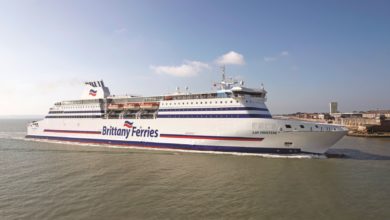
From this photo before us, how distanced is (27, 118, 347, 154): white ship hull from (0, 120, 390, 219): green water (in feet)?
4.40

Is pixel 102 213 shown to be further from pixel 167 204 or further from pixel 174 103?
pixel 174 103

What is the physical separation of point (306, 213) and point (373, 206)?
303 centimetres

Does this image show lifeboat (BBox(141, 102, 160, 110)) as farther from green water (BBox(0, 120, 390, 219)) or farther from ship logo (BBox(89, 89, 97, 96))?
ship logo (BBox(89, 89, 97, 96))

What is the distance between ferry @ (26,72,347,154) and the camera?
20.4 metres

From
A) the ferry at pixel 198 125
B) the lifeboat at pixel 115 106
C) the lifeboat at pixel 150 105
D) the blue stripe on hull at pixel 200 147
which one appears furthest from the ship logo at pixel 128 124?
the lifeboat at pixel 115 106

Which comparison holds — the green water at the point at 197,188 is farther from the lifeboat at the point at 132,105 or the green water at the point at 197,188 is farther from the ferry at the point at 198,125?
the lifeboat at the point at 132,105

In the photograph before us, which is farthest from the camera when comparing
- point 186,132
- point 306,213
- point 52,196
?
point 186,132

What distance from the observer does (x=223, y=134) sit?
22.0m

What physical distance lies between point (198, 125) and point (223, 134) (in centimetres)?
259

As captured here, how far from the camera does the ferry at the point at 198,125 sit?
67.0 ft

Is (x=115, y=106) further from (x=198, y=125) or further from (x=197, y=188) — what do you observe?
(x=197, y=188)

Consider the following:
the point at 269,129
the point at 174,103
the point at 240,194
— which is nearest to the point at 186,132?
the point at 174,103

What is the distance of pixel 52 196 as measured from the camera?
12.0 meters

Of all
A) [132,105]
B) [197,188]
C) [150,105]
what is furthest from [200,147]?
[132,105]
